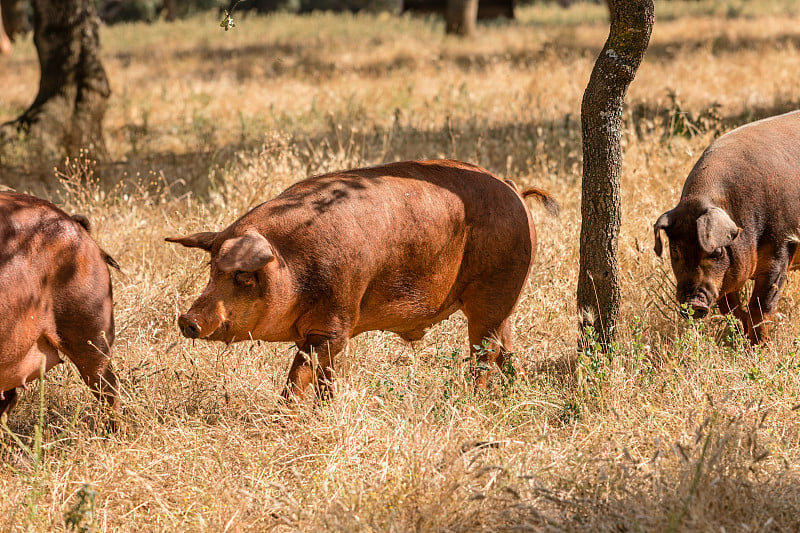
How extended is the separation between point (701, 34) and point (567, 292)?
41.5ft

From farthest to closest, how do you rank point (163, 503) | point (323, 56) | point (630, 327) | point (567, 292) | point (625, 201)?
point (323, 56) → point (625, 201) → point (567, 292) → point (630, 327) → point (163, 503)

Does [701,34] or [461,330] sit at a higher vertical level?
[701,34]

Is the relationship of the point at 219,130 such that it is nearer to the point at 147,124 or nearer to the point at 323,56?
the point at 147,124

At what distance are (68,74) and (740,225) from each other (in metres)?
7.40

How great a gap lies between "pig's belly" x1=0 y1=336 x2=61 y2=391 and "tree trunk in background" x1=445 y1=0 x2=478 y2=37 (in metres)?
15.3

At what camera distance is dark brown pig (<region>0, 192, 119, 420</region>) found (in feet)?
12.0

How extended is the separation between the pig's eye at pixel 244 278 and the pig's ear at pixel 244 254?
2.0 inches

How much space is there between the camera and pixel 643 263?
5.70 meters

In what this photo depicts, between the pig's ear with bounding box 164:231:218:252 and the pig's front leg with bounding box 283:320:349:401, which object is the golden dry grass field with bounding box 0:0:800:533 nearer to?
the pig's front leg with bounding box 283:320:349:401

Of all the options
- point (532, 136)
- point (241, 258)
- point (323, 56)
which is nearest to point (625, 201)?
point (532, 136)

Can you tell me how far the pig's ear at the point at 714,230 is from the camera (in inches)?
174

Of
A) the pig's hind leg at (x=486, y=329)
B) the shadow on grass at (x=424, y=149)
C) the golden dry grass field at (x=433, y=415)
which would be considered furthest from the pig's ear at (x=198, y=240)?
the shadow on grass at (x=424, y=149)

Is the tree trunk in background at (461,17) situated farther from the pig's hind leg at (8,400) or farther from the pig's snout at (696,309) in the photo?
the pig's hind leg at (8,400)

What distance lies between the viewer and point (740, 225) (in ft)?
15.4
